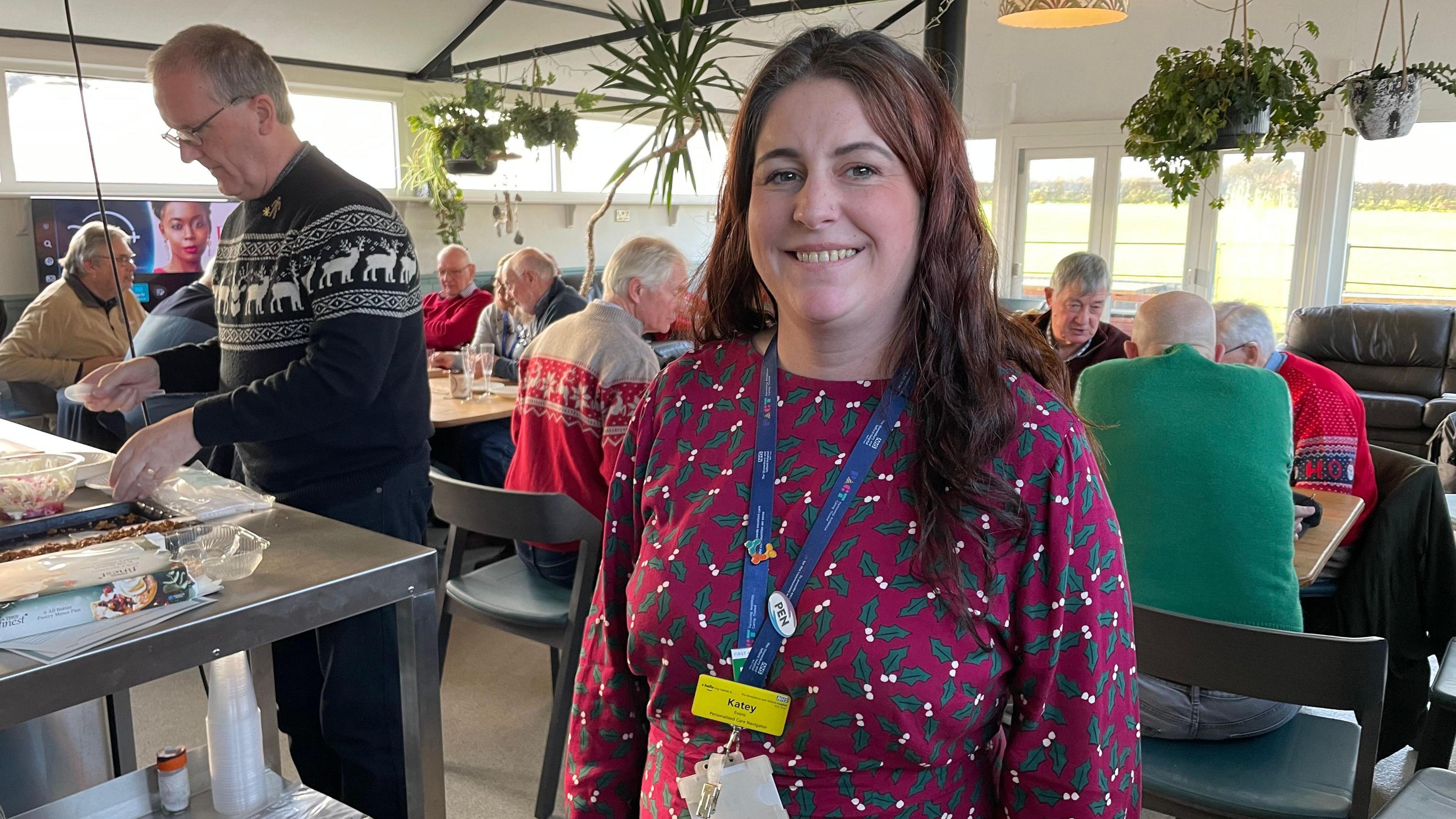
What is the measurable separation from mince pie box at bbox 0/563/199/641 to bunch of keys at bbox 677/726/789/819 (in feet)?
2.20

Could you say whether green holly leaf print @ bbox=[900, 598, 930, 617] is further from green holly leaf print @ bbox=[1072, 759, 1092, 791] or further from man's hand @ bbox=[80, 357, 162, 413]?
man's hand @ bbox=[80, 357, 162, 413]

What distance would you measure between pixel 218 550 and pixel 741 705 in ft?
2.59

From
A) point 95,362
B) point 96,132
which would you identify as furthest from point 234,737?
point 96,132

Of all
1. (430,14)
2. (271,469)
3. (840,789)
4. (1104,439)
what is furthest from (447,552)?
(430,14)

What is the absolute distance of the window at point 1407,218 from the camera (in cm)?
691

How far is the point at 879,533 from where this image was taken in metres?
1.03

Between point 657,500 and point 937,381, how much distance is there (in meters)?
0.34

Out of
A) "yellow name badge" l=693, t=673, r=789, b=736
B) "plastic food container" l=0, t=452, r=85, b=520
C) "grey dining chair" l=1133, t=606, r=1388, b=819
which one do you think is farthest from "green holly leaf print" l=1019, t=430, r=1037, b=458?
"plastic food container" l=0, t=452, r=85, b=520

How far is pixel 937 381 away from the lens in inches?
41.7

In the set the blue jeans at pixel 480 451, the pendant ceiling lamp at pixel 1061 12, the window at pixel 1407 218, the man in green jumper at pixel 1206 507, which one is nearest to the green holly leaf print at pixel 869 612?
the man in green jumper at pixel 1206 507

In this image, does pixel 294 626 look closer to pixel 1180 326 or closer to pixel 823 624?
pixel 823 624

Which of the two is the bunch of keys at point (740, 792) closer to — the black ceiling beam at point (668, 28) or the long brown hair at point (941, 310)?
the long brown hair at point (941, 310)

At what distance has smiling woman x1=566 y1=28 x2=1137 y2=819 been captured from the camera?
3.30 ft

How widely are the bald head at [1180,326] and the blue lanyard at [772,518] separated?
56.2 inches
